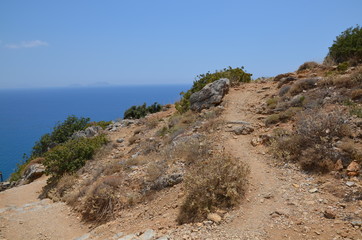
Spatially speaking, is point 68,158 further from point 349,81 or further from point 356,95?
point 349,81

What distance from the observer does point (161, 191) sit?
6.79 metres

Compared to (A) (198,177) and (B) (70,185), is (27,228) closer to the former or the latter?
(B) (70,185)

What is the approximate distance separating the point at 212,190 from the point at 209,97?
896cm

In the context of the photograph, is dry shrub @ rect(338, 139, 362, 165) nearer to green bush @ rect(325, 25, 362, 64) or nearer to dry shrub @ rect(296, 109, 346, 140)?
dry shrub @ rect(296, 109, 346, 140)

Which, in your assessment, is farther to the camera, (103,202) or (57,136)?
(57,136)

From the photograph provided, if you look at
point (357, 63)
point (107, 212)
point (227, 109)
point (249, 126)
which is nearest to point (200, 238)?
point (107, 212)

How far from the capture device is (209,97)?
1380 cm

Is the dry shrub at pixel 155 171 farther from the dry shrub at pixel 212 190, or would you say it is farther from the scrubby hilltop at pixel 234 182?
the dry shrub at pixel 212 190

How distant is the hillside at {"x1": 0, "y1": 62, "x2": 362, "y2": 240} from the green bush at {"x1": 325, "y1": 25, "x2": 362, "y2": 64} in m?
4.80

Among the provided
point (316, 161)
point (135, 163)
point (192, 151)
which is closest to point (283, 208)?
point (316, 161)

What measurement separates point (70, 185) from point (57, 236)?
3.25 m

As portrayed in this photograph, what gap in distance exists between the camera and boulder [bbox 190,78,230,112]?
13.5m

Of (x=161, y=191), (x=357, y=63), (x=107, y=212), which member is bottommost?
(x=107, y=212)

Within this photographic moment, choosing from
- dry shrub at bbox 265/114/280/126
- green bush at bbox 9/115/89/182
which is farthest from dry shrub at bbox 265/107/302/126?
green bush at bbox 9/115/89/182
